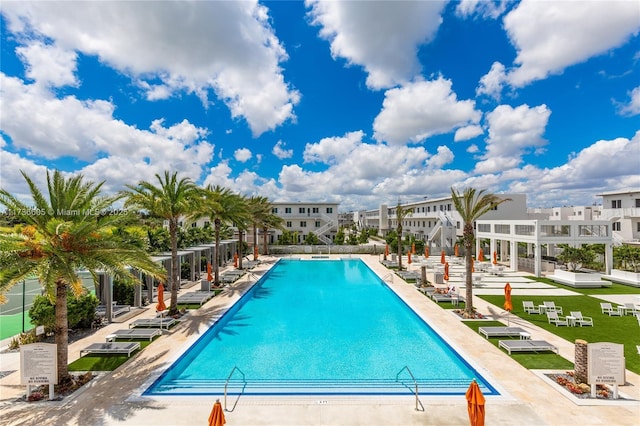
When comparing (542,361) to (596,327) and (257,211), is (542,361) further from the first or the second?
(257,211)

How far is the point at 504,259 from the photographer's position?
34.8 m

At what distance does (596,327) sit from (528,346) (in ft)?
17.9

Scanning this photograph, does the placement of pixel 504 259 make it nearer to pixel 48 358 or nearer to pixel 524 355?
pixel 524 355

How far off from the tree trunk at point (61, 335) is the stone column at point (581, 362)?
1427 cm

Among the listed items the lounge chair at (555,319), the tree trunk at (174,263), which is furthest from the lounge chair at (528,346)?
the tree trunk at (174,263)

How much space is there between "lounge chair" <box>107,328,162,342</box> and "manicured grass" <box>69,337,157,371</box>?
1145 millimetres

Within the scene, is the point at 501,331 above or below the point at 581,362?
below

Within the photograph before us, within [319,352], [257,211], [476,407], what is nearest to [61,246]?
[319,352]

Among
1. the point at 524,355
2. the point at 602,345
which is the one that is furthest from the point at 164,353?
the point at 602,345

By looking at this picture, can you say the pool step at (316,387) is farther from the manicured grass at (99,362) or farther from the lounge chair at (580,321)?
the lounge chair at (580,321)

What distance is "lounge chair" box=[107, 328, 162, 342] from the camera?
1205cm

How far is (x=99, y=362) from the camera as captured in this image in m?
Result: 10.3

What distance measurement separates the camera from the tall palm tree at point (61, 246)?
8375mm

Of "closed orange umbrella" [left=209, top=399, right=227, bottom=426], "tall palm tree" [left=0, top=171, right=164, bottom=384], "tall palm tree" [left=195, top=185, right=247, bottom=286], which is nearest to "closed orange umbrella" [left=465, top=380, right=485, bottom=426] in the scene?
"closed orange umbrella" [left=209, top=399, right=227, bottom=426]
